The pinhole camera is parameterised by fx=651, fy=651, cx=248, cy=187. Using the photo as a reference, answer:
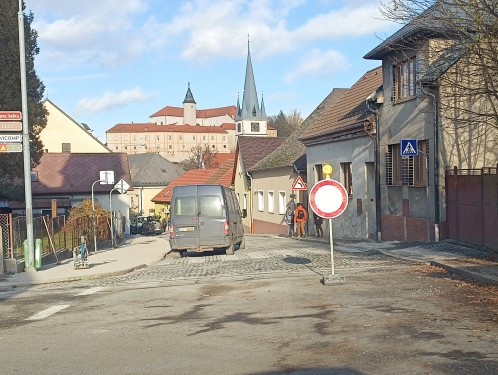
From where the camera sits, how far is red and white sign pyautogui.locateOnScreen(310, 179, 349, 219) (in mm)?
11820

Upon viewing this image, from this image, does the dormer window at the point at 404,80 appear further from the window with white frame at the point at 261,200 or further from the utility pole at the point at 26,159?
the window with white frame at the point at 261,200

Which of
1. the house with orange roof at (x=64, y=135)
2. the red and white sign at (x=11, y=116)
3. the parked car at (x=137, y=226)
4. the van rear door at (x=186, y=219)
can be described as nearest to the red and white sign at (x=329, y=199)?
the van rear door at (x=186, y=219)

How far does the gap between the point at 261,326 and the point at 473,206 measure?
10081 millimetres

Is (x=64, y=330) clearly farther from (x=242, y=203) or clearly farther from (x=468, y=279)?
(x=242, y=203)

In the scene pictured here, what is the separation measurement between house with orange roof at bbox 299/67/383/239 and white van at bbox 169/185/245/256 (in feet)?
23.2

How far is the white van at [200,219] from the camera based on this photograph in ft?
64.0

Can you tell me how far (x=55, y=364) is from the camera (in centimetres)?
693

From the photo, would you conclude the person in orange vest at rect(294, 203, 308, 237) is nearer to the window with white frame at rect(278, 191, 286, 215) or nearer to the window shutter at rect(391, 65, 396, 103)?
the window with white frame at rect(278, 191, 286, 215)

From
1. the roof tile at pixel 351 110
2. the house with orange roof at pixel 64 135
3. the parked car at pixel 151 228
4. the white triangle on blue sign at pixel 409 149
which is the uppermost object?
the house with orange roof at pixel 64 135

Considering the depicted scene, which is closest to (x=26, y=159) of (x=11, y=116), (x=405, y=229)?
(x=11, y=116)

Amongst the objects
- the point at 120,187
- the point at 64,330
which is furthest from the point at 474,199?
the point at 120,187

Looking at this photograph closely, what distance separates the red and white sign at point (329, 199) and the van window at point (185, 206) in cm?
824

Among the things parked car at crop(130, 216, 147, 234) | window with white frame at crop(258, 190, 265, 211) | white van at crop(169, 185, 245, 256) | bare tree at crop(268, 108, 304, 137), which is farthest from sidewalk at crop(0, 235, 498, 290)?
bare tree at crop(268, 108, 304, 137)

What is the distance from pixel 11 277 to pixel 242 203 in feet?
113
